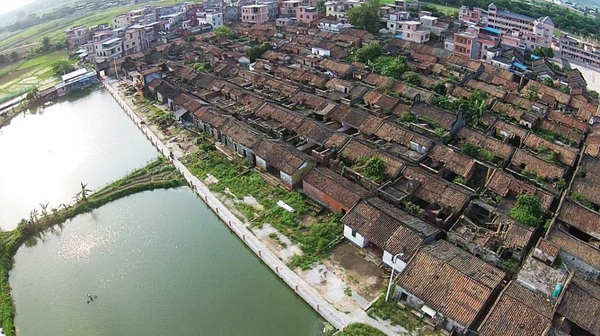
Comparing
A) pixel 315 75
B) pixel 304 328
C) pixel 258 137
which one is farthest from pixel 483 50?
pixel 304 328

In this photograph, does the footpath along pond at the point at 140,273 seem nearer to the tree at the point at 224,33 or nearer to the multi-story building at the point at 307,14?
the tree at the point at 224,33

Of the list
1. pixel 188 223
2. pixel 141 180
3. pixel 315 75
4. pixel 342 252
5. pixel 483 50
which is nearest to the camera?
pixel 342 252

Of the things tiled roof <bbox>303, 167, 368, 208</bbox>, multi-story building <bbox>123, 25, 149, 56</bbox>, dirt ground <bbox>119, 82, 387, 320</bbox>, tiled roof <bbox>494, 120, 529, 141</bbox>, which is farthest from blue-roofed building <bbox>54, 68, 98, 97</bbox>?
tiled roof <bbox>494, 120, 529, 141</bbox>

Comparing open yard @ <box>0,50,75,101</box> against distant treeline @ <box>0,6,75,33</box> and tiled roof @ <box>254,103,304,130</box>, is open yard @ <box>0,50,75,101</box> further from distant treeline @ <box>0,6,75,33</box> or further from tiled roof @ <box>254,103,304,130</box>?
distant treeline @ <box>0,6,75,33</box>

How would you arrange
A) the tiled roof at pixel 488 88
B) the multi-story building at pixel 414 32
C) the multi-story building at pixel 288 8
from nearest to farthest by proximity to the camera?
the tiled roof at pixel 488 88 < the multi-story building at pixel 414 32 < the multi-story building at pixel 288 8

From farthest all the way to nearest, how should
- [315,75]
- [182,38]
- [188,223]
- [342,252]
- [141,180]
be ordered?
1. [182,38]
2. [315,75]
3. [141,180]
4. [188,223]
5. [342,252]

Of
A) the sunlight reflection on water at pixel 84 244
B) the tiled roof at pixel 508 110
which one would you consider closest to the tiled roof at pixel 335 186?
the sunlight reflection on water at pixel 84 244

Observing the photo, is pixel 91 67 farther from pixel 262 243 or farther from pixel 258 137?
pixel 262 243
